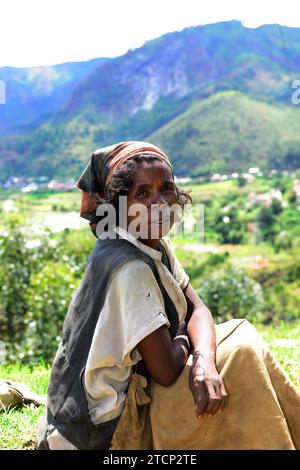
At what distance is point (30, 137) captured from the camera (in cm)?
7100

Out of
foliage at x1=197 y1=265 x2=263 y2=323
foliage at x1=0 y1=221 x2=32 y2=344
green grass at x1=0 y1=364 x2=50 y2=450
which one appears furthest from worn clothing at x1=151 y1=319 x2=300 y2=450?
foliage at x1=197 y1=265 x2=263 y2=323

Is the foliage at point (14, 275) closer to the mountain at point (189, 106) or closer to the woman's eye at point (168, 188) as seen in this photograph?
the woman's eye at point (168, 188)

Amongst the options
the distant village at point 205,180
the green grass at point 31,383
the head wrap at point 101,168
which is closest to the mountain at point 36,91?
the distant village at point 205,180

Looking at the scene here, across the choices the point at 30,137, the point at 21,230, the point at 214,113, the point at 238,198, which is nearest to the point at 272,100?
the point at 214,113

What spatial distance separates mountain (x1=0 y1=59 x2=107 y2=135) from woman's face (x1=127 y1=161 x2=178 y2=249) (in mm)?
75224

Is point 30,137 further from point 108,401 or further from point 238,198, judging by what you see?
point 108,401

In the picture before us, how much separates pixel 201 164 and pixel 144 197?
5676 centimetres

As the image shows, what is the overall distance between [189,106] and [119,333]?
6940 centimetres

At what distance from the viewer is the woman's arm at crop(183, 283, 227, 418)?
2004 mm

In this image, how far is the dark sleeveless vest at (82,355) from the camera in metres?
2.14

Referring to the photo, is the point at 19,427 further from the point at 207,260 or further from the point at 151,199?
the point at 207,260

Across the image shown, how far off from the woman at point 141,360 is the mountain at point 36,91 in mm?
75219

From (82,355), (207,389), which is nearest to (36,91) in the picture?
(82,355)

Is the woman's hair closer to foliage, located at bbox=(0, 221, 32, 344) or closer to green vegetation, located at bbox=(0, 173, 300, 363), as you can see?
green vegetation, located at bbox=(0, 173, 300, 363)
